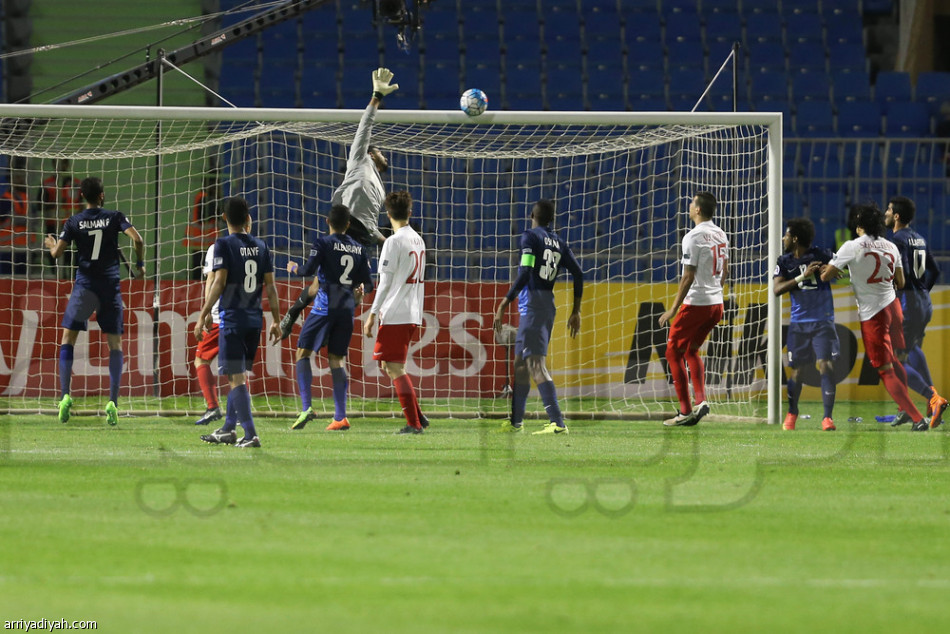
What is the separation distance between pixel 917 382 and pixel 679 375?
2627 millimetres

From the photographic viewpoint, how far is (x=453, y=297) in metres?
14.5

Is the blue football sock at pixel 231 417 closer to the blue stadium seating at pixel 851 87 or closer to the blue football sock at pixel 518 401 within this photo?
the blue football sock at pixel 518 401

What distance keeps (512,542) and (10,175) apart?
39.2ft

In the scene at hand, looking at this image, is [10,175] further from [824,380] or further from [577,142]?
[824,380]

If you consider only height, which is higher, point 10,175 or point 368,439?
point 10,175

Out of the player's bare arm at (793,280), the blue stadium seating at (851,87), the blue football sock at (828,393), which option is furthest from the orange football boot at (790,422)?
the blue stadium seating at (851,87)

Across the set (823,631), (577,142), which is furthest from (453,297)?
(823,631)

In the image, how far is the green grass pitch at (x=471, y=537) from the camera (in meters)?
3.94

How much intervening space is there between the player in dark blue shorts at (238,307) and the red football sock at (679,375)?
3.61m

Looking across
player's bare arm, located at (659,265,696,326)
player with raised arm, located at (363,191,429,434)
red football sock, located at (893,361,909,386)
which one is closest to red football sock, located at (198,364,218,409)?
player with raised arm, located at (363,191,429,434)

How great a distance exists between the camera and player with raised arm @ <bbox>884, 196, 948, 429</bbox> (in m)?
12.0

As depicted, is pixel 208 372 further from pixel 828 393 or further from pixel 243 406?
pixel 828 393

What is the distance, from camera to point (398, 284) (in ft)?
32.8

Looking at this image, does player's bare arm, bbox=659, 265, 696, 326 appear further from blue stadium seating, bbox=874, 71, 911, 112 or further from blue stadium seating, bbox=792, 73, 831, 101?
blue stadium seating, bbox=874, 71, 911, 112
